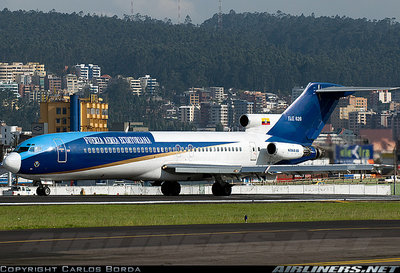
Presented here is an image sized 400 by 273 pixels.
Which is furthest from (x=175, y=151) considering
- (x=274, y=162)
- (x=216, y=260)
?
(x=216, y=260)

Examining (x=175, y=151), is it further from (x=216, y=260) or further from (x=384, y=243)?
(x=216, y=260)

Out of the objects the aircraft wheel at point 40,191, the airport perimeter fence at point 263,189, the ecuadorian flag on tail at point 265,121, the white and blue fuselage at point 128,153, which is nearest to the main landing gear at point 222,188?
the white and blue fuselage at point 128,153

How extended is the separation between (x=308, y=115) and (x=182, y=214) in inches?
1299

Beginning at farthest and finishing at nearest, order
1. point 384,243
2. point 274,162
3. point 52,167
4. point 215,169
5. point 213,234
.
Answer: point 274,162
point 215,169
point 52,167
point 213,234
point 384,243

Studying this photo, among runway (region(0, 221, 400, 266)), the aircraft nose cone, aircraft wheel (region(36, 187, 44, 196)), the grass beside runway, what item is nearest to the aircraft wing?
the grass beside runway

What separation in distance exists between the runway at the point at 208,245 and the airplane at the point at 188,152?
1073 inches

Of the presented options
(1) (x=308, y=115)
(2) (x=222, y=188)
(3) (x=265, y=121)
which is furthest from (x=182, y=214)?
(1) (x=308, y=115)

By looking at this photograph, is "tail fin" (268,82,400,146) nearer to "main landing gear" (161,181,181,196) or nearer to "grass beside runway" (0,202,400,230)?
"main landing gear" (161,181,181,196)

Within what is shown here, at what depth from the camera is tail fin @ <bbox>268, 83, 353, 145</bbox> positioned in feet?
246

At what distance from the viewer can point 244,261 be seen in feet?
79.0

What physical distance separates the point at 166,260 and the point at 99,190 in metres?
87.5

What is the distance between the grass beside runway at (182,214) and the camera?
40250 millimetres

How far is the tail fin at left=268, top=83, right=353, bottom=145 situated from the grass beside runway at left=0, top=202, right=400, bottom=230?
19844 mm

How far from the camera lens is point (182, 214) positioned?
45312 mm
